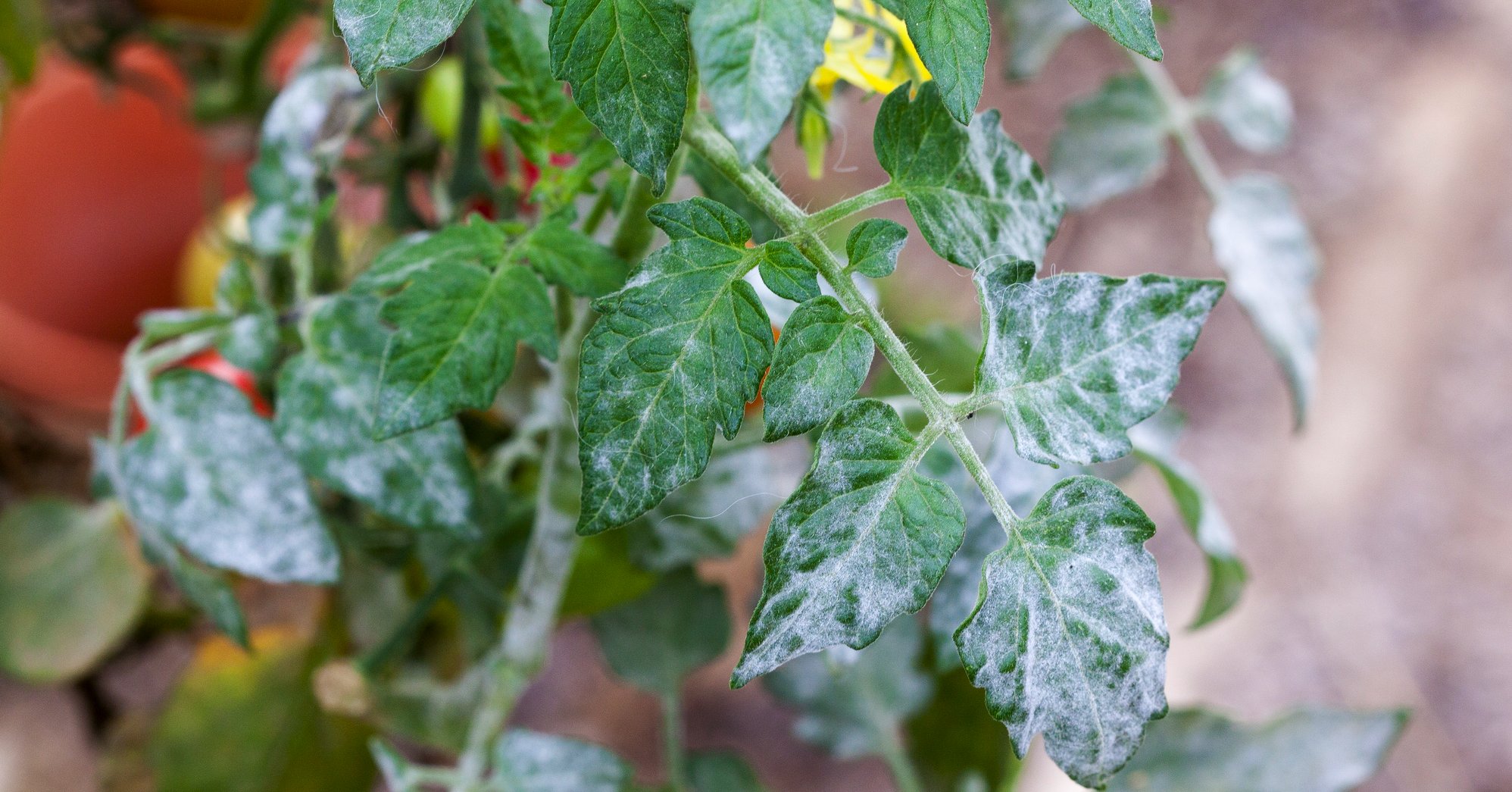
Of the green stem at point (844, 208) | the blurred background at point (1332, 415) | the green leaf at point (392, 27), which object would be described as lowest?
the blurred background at point (1332, 415)

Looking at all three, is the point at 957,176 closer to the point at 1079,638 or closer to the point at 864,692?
the point at 1079,638

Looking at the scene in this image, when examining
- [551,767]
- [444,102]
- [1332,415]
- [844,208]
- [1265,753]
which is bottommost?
[1332,415]

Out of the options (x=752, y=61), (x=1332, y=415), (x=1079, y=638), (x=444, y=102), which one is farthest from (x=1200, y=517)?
(x=1332, y=415)

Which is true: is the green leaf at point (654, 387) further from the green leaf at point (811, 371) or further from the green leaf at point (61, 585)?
the green leaf at point (61, 585)

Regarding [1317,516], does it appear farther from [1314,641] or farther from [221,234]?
[221,234]

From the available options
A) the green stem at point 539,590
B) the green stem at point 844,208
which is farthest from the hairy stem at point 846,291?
the green stem at point 539,590

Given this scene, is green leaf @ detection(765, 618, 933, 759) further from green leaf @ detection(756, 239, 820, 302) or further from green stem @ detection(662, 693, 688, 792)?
green leaf @ detection(756, 239, 820, 302)

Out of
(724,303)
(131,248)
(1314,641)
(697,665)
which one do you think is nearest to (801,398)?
(724,303)
